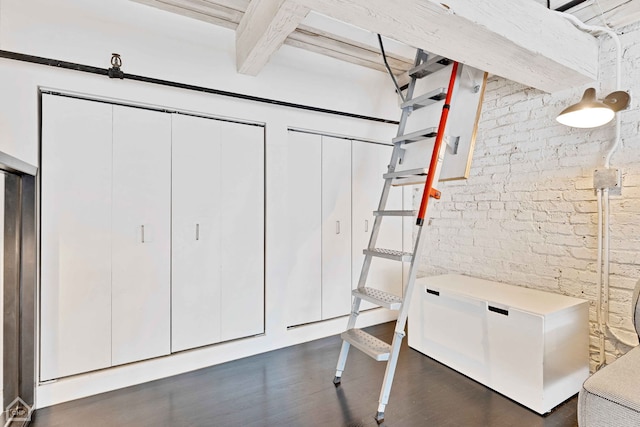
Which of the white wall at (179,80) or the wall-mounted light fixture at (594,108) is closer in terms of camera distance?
the wall-mounted light fixture at (594,108)

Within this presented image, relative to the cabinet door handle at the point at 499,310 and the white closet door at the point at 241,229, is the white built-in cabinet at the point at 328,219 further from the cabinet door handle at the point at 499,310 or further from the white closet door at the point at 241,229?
the cabinet door handle at the point at 499,310

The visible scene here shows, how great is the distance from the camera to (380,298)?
2.11 m

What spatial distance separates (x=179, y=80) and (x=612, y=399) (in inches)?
116

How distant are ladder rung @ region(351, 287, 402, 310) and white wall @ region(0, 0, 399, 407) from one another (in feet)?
2.94

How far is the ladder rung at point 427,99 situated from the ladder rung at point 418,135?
0.25 m

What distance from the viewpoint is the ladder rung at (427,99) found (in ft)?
6.84

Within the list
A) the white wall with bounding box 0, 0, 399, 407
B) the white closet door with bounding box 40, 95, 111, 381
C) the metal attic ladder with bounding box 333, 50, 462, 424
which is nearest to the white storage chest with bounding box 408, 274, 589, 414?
the metal attic ladder with bounding box 333, 50, 462, 424

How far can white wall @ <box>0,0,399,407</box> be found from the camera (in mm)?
1997

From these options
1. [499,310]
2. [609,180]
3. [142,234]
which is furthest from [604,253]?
[142,234]

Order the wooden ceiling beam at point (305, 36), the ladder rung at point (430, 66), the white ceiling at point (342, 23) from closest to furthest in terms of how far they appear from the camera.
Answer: the white ceiling at point (342, 23)
the ladder rung at point (430, 66)
the wooden ceiling beam at point (305, 36)

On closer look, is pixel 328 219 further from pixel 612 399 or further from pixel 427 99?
pixel 612 399

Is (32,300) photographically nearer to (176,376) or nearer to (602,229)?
(176,376)

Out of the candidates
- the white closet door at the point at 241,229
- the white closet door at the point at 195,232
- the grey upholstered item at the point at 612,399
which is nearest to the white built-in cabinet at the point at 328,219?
the white closet door at the point at 241,229

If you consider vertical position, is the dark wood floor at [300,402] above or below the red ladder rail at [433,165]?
below
